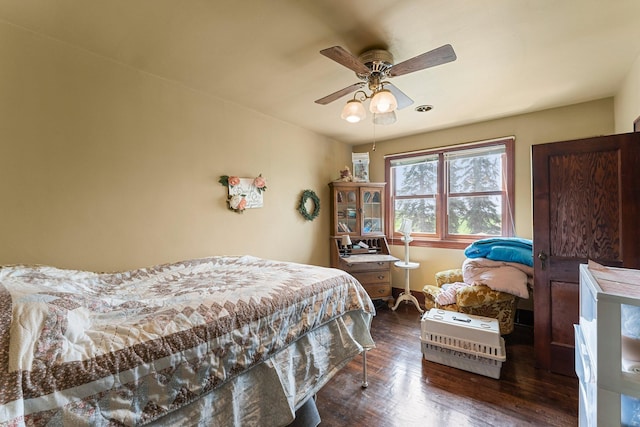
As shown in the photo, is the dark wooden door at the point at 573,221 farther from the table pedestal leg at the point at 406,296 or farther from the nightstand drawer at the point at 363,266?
the nightstand drawer at the point at 363,266

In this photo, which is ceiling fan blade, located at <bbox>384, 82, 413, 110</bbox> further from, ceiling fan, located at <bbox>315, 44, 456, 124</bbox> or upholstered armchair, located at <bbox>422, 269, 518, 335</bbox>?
upholstered armchair, located at <bbox>422, 269, 518, 335</bbox>

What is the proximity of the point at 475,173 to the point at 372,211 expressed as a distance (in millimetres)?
1425

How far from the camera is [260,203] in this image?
3.02 metres

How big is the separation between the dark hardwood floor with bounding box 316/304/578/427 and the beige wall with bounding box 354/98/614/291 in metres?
1.36

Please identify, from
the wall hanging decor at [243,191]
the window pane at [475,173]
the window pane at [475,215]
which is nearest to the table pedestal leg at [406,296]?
the window pane at [475,215]

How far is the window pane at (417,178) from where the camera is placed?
3.78 m

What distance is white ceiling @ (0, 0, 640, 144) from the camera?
1481mm

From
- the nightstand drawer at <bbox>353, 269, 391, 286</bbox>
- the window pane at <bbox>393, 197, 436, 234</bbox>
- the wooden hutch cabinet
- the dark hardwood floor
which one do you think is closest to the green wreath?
the wooden hutch cabinet

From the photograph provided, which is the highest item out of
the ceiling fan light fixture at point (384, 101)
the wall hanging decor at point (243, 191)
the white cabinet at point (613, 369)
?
the ceiling fan light fixture at point (384, 101)

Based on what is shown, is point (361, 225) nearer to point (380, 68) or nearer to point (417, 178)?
point (417, 178)

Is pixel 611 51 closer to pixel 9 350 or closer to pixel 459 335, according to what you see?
pixel 459 335

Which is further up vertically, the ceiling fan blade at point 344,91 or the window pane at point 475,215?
the ceiling fan blade at point 344,91

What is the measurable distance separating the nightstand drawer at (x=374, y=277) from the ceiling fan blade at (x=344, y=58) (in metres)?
2.50

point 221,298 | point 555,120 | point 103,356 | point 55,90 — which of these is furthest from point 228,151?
point 555,120
